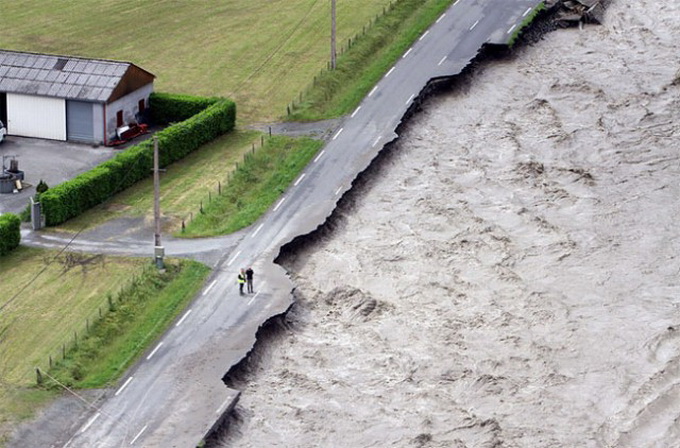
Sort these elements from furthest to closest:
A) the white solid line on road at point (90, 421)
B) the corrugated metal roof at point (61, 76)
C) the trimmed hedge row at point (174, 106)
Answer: the trimmed hedge row at point (174, 106)
the corrugated metal roof at point (61, 76)
the white solid line on road at point (90, 421)

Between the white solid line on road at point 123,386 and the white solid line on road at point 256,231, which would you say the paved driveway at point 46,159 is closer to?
the white solid line on road at point 256,231

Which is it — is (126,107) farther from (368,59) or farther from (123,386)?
(123,386)

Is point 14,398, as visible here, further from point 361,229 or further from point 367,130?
point 367,130

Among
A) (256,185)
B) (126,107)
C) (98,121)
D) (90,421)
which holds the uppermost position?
(126,107)

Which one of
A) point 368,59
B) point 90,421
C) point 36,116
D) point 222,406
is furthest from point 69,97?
point 222,406

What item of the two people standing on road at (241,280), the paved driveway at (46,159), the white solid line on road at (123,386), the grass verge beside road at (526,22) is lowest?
the white solid line on road at (123,386)

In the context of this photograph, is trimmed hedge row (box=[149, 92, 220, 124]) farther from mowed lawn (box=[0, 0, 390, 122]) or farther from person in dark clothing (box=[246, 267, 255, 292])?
person in dark clothing (box=[246, 267, 255, 292])

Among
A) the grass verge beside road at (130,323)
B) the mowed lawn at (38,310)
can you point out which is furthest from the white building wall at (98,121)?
the grass verge beside road at (130,323)
